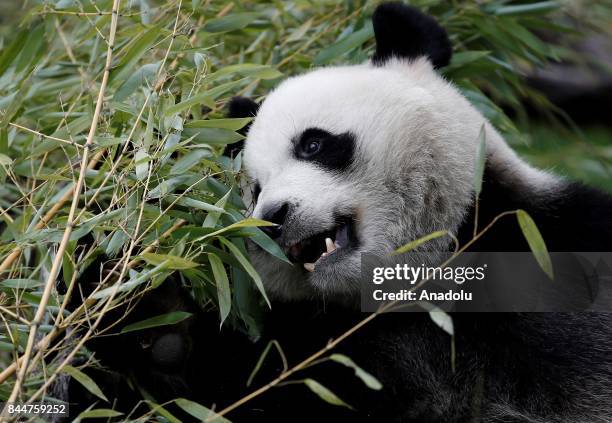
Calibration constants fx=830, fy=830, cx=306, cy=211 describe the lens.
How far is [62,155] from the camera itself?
453 centimetres

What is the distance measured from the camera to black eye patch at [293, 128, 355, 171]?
9.33 feet

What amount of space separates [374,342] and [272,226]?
51cm

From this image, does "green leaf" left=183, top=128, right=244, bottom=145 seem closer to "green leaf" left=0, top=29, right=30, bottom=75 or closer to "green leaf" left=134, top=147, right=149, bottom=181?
"green leaf" left=134, top=147, right=149, bottom=181

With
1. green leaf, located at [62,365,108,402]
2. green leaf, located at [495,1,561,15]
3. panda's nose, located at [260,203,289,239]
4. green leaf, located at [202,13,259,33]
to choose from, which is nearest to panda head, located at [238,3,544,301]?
panda's nose, located at [260,203,289,239]

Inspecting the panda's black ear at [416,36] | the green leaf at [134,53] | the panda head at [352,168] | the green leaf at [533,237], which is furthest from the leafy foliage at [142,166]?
the green leaf at [533,237]

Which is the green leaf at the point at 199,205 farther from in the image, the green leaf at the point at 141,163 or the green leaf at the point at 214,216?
the green leaf at the point at 141,163

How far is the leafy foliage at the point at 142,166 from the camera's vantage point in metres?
2.62

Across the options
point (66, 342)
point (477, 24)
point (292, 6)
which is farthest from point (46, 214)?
point (477, 24)

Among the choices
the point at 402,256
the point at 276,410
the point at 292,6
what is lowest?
the point at 276,410

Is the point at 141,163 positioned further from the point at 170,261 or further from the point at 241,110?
the point at 241,110

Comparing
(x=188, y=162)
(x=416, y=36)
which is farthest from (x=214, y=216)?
(x=416, y=36)

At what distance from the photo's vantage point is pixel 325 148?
9.46 ft

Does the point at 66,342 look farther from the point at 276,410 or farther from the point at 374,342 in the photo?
the point at 374,342

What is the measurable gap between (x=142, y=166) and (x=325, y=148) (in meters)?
0.63
